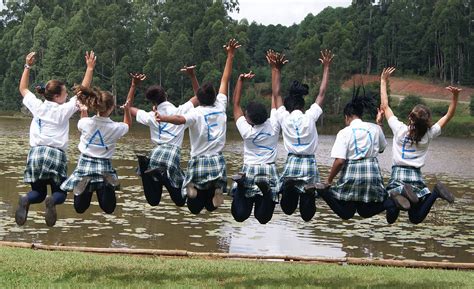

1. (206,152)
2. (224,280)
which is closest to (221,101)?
(206,152)

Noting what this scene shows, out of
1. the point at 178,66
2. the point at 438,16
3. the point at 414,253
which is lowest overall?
the point at 414,253

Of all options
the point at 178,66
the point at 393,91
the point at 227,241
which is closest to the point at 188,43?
the point at 178,66

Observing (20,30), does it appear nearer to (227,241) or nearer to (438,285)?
(227,241)

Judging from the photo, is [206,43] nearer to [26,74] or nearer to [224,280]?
[26,74]

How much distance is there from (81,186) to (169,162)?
1.46 meters

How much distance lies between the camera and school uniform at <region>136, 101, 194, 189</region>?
11375mm

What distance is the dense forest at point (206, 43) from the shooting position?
8394 cm

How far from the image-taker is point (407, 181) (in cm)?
1070

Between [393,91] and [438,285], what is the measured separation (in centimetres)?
8377

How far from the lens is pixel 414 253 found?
18.5 metres

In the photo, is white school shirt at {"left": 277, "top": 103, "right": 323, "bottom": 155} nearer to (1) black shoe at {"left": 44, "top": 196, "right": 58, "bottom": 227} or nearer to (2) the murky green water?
(1) black shoe at {"left": 44, "top": 196, "right": 58, "bottom": 227}

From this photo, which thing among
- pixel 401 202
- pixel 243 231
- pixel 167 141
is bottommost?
pixel 243 231

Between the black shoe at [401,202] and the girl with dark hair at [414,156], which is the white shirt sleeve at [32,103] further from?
the black shoe at [401,202]

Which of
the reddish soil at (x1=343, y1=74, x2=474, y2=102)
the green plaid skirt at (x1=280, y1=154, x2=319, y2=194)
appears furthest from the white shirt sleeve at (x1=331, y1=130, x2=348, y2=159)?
the reddish soil at (x1=343, y1=74, x2=474, y2=102)
